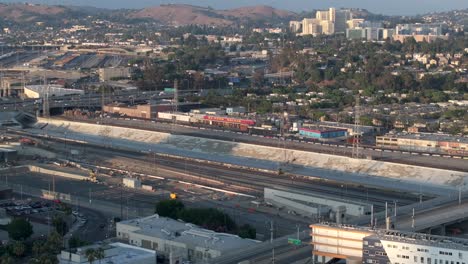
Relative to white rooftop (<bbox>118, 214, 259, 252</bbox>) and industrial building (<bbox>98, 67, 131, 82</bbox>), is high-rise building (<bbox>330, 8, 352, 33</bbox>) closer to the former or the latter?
industrial building (<bbox>98, 67, 131, 82</bbox>)

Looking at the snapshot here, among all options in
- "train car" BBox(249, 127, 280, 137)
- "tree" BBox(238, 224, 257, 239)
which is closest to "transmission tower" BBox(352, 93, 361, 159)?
"train car" BBox(249, 127, 280, 137)

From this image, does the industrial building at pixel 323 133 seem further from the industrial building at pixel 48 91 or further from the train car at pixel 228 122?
the industrial building at pixel 48 91

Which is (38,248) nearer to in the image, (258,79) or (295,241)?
(295,241)

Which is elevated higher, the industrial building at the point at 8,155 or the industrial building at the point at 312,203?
Result: the industrial building at the point at 312,203

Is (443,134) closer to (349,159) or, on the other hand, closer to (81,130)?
(349,159)

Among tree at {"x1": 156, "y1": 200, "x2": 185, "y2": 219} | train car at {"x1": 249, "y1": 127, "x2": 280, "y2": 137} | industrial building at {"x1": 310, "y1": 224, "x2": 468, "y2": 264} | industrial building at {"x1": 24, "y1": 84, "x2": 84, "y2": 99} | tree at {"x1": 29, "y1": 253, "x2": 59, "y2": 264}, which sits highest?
industrial building at {"x1": 310, "y1": 224, "x2": 468, "y2": 264}

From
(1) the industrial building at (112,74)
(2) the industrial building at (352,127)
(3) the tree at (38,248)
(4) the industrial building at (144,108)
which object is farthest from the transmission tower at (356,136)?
(1) the industrial building at (112,74)

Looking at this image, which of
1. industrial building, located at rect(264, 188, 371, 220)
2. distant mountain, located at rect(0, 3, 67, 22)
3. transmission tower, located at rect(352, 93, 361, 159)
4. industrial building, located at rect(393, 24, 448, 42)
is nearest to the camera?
industrial building, located at rect(264, 188, 371, 220)
